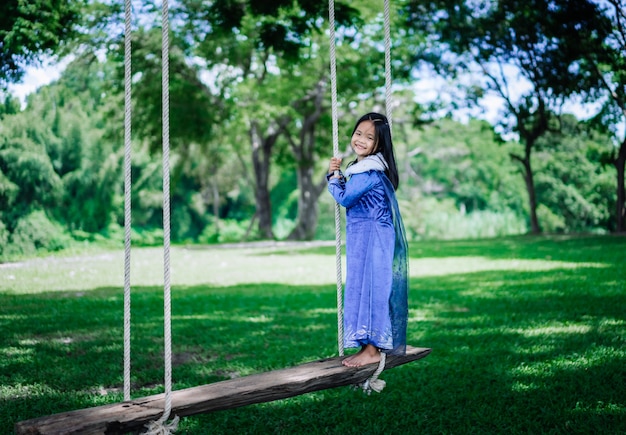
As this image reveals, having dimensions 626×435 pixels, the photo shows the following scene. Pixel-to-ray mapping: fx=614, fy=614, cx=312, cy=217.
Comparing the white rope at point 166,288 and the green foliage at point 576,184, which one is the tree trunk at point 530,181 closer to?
the green foliage at point 576,184

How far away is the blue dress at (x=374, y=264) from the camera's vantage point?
2723 millimetres

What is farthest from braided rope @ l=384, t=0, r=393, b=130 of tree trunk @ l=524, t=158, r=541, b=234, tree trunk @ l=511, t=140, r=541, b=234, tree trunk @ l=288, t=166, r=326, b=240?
tree trunk @ l=288, t=166, r=326, b=240

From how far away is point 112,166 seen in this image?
52.6 feet

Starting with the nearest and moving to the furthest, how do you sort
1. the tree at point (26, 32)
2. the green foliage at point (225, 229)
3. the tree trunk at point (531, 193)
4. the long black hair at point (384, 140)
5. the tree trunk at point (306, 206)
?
the long black hair at point (384, 140), the tree at point (26, 32), the tree trunk at point (531, 193), the tree trunk at point (306, 206), the green foliage at point (225, 229)

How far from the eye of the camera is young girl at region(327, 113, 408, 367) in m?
2.72

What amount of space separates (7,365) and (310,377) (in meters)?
2.58

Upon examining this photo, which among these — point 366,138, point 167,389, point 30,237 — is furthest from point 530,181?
point 167,389

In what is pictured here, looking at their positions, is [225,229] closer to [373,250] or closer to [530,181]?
[530,181]

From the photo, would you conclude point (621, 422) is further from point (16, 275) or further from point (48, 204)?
point (48, 204)

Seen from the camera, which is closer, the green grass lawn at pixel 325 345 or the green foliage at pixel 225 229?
the green grass lawn at pixel 325 345

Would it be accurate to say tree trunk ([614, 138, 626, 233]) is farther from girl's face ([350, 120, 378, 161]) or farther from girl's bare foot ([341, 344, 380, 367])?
girl's bare foot ([341, 344, 380, 367])

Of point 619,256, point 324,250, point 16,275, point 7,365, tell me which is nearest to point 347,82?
point 324,250

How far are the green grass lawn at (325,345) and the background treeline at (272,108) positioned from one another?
1.01 m

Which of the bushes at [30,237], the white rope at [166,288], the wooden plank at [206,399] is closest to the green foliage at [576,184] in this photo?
the bushes at [30,237]
